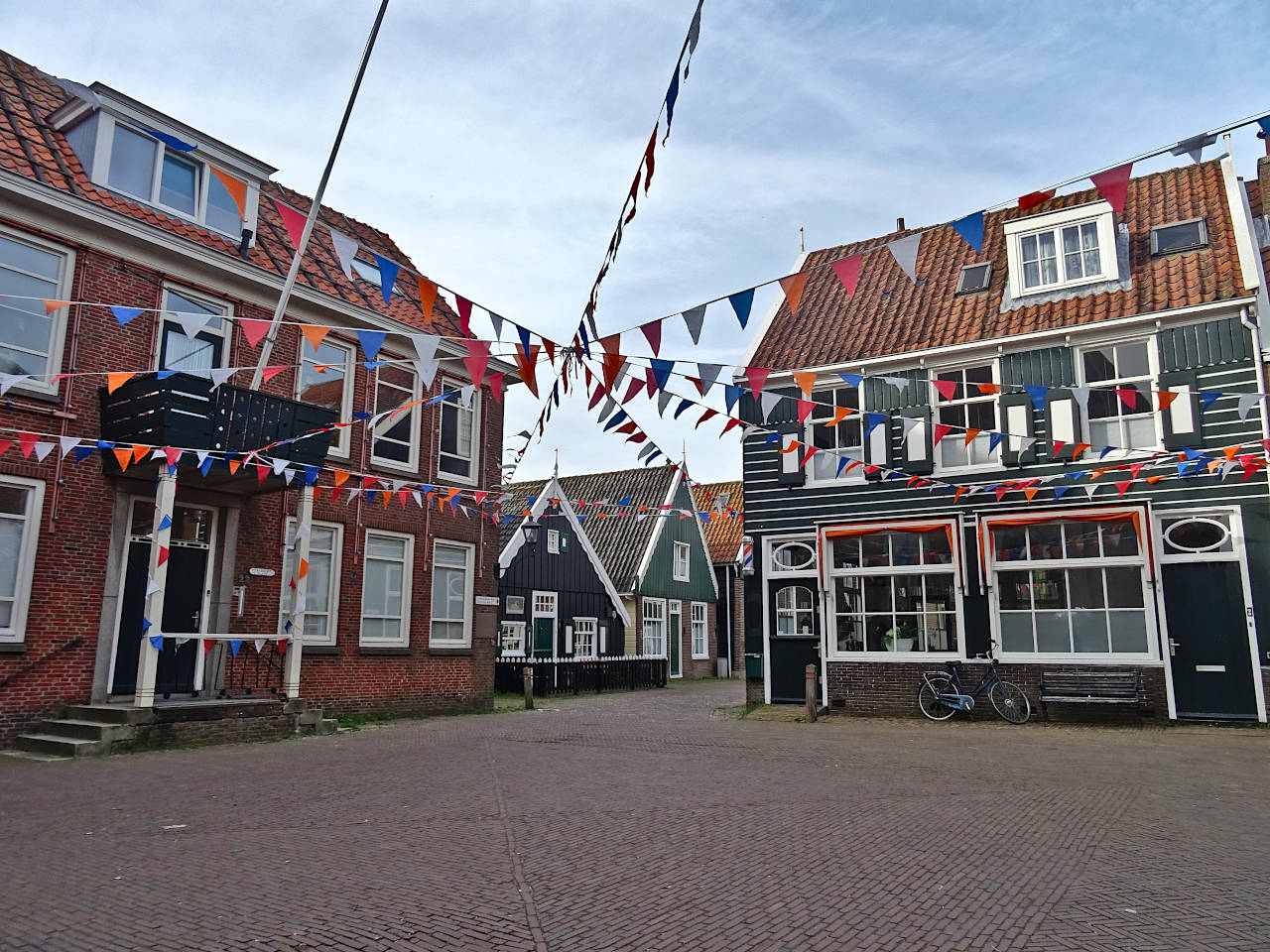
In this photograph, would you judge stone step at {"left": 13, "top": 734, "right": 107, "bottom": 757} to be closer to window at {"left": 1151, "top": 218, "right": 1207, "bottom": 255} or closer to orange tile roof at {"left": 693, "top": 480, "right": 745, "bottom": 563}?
window at {"left": 1151, "top": 218, "right": 1207, "bottom": 255}

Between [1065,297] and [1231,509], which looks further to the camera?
[1065,297]

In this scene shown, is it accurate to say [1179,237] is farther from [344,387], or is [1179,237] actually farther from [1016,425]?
[344,387]

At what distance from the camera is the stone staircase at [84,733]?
11.2m

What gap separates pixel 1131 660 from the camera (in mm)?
14977

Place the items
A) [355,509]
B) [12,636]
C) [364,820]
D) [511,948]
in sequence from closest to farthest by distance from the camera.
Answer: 1. [511,948]
2. [364,820]
3. [12,636]
4. [355,509]

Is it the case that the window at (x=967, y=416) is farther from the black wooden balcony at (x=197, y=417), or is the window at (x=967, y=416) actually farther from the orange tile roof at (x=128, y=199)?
the black wooden balcony at (x=197, y=417)

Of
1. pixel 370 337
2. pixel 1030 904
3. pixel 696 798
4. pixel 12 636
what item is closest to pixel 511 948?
pixel 1030 904

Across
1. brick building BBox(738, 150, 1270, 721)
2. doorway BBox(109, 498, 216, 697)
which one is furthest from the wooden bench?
doorway BBox(109, 498, 216, 697)

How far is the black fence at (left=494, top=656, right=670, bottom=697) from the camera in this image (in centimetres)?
2357

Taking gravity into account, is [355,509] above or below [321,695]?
above

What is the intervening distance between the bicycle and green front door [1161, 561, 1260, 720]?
2.27 meters

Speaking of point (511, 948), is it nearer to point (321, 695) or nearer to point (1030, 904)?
point (1030, 904)

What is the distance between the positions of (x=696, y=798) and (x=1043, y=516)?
9.56 m

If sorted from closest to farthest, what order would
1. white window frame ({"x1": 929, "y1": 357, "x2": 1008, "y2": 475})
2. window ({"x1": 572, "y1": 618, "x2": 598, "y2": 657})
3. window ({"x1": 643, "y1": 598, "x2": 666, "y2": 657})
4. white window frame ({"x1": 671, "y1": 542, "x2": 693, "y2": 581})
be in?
white window frame ({"x1": 929, "y1": 357, "x2": 1008, "y2": 475}) → window ({"x1": 572, "y1": 618, "x2": 598, "y2": 657}) → window ({"x1": 643, "y1": 598, "x2": 666, "y2": 657}) → white window frame ({"x1": 671, "y1": 542, "x2": 693, "y2": 581})
